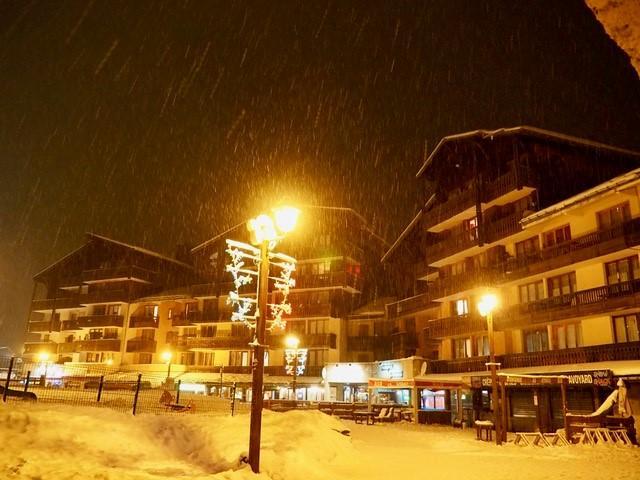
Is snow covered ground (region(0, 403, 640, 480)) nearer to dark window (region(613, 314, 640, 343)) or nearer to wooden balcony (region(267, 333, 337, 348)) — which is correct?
dark window (region(613, 314, 640, 343))

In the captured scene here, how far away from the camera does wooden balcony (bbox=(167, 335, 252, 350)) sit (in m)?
52.1

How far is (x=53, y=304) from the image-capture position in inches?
2586

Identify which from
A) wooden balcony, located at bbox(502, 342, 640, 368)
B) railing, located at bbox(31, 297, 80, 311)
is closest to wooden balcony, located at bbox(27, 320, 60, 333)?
railing, located at bbox(31, 297, 80, 311)

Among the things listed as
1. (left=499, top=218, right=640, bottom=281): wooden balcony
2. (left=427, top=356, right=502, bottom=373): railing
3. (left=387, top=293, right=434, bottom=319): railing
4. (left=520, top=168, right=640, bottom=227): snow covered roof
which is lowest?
(left=427, top=356, right=502, bottom=373): railing

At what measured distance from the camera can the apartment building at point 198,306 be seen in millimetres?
49938

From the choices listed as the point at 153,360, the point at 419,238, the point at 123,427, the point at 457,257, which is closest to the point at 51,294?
the point at 153,360

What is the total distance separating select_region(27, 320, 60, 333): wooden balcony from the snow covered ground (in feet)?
187

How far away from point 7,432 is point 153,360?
49.6 m

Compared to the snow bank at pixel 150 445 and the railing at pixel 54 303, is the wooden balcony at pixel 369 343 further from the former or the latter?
the railing at pixel 54 303

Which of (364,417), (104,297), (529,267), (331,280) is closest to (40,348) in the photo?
(104,297)

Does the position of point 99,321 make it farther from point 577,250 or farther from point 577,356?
point 577,250

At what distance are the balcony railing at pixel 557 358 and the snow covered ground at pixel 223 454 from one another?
9.17m

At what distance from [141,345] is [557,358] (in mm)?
44630

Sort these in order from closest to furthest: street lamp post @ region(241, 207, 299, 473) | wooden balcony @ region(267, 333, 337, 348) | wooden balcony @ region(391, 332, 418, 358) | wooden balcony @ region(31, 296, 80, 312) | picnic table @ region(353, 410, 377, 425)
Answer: street lamp post @ region(241, 207, 299, 473) → picnic table @ region(353, 410, 377, 425) → wooden balcony @ region(391, 332, 418, 358) → wooden balcony @ region(267, 333, 337, 348) → wooden balcony @ region(31, 296, 80, 312)
